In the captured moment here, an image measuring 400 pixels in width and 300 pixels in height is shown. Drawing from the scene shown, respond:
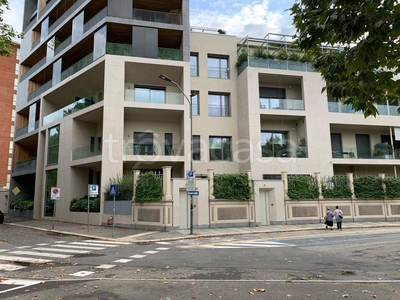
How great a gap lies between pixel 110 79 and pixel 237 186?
478 inches

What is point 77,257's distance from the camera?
11500 millimetres

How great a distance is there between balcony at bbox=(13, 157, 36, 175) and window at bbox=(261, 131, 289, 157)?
23.2m

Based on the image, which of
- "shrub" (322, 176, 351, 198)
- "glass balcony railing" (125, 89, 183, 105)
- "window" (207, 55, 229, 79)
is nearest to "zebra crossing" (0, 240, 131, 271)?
"glass balcony railing" (125, 89, 183, 105)

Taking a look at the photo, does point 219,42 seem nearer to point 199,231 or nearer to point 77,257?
point 199,231

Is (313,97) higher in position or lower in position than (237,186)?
higher

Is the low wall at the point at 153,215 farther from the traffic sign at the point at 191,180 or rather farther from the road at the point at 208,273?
the road at the point at 208,273

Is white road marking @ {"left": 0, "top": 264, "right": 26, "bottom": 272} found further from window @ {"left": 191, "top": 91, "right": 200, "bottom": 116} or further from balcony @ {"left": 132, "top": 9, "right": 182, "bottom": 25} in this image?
balcony @ {"left": 132, "top": 9, "right": 182, "bottom": 25}

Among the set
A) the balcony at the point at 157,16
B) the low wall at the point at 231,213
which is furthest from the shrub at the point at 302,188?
the balcony at the point at 157,16

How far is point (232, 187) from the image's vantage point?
21.6 m

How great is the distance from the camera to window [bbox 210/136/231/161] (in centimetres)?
2783

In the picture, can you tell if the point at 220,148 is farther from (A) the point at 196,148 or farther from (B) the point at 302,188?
(B) the point at 302,188

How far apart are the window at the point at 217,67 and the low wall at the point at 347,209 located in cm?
1274

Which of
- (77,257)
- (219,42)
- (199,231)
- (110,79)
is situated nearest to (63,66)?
(110,79)

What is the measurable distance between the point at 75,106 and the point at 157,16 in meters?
10.0
